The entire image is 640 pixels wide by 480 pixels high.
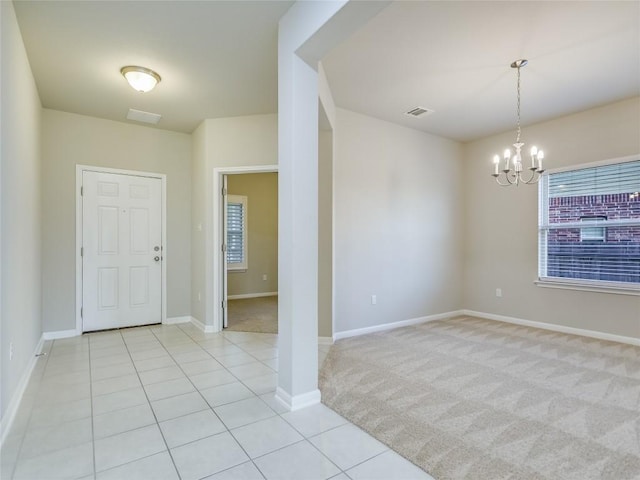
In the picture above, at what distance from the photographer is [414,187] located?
489cm

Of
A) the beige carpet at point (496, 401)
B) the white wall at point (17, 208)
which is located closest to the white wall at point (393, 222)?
the beige carpet at point (496, 401)

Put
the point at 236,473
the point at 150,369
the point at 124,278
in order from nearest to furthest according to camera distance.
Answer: the point at 236,473
the point at 150,369
the point at 124,278

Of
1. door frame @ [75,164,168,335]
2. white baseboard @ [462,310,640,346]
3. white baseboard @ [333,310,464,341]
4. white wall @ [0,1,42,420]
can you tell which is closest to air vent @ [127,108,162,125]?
door frame @ [75,164,168,335]

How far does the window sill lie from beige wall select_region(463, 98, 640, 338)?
0.19ft

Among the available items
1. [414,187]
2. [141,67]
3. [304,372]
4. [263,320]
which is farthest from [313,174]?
[263,320]

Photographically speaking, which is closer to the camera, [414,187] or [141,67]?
[141,67]

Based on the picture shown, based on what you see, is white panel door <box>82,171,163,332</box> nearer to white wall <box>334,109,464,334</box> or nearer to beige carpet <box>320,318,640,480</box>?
white wall <box>334,109,464,334</box>

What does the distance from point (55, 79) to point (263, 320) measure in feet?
12.1

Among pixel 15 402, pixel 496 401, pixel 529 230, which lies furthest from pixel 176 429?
pixel 529 230

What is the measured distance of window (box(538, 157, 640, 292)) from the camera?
3.95 m

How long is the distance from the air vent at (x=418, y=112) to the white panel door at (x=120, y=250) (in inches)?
139

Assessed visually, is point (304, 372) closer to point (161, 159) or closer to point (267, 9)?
point (267, 9)

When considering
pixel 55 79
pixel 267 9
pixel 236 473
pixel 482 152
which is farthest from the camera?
pixel 482 152

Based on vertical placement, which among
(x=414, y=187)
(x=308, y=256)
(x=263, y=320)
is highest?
(x=414, y=187)
